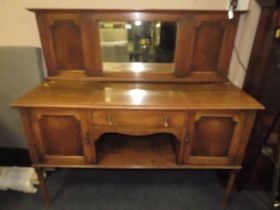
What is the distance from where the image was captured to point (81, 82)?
1433mm

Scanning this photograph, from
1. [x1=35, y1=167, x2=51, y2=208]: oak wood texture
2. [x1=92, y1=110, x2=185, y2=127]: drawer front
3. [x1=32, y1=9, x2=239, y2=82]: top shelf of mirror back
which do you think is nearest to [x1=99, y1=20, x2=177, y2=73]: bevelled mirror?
[x1=32, y1=9, x2=239, y2=82]: top shelf of mirror back

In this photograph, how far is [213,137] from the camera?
47.5 inches

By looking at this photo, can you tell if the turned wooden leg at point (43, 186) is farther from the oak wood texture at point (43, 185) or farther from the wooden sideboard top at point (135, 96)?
the wooden sideboard top at point (135, 96)

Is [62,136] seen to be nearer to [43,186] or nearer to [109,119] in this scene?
[109,119]

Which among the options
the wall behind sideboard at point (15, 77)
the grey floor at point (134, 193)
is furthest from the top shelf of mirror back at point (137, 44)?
the grey floor at point (134, 193)

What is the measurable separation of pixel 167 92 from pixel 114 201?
93cm

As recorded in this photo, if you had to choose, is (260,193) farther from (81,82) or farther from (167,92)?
(81,82)

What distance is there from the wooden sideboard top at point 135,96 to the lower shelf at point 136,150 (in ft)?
1.19

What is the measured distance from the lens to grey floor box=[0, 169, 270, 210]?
145 cm

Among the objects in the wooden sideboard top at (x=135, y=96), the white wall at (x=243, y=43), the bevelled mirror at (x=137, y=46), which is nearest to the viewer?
the wooden sideboard top at (x=135, y=96)

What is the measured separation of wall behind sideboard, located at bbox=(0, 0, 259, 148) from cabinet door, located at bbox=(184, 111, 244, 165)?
0.47 m

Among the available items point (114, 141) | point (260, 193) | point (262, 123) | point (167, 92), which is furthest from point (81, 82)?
point (260, 193)

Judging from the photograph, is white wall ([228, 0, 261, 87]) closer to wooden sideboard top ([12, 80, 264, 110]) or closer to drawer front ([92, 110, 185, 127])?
wooden sideboard top ([12, 80, 264, 110])

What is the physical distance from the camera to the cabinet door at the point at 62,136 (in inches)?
43.9
